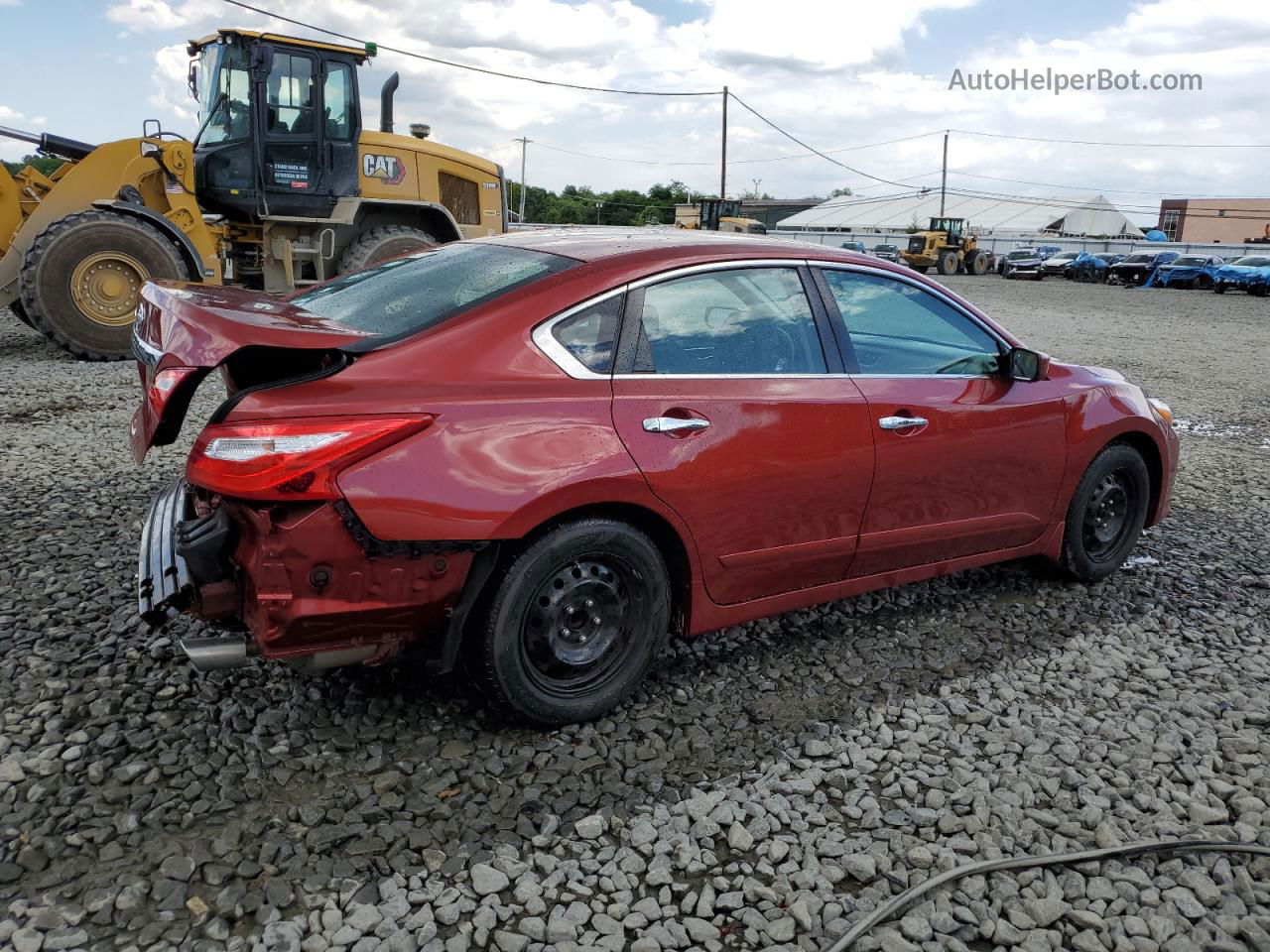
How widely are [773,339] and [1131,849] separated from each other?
193cm

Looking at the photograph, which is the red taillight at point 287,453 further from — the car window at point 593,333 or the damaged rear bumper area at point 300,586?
the car window at point 593,333

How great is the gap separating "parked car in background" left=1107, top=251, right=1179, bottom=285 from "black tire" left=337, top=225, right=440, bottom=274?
112 ft

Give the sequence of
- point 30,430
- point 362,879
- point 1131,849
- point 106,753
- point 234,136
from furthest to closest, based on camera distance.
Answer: point 234,136, point 30,430, point 106,753, point 1131,849, point 362,879

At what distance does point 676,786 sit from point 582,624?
22.8 inches

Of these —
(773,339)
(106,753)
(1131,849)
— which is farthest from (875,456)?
(106,753)

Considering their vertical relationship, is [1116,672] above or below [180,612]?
below

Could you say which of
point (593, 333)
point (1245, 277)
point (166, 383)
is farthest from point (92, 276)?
point (1245, 277)

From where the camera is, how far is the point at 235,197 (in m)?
11.1

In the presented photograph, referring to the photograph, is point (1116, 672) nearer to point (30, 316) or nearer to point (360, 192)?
point (30, 316)

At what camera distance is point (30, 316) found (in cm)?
948

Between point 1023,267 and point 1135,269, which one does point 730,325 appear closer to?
point 1135,269

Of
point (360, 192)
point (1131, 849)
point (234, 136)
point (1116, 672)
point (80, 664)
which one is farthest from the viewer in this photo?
point (360, 192)

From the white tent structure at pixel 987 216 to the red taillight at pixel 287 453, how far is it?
6869cm

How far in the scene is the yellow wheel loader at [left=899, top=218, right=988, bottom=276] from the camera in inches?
1618
